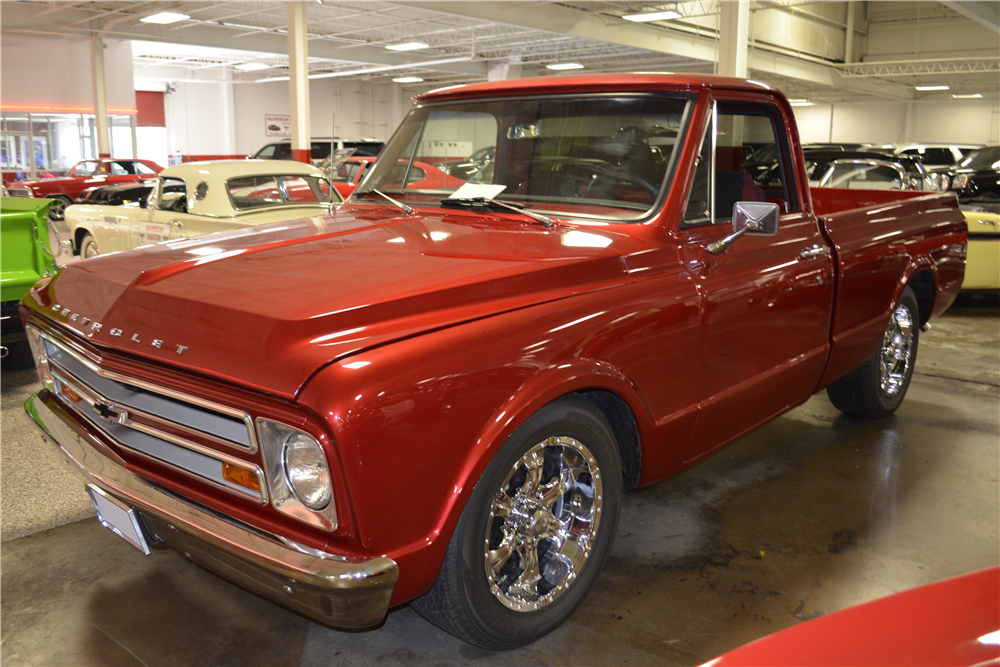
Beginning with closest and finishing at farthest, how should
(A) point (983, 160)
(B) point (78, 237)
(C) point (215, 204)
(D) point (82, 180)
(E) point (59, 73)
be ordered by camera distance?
(C) point (215, 204), (B) point (78, 237), (A) point (983, 160), (D) point (82, 180), (E) point (59, 73)

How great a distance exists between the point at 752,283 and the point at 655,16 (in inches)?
667

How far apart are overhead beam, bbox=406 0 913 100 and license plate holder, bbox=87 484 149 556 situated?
14.1 m

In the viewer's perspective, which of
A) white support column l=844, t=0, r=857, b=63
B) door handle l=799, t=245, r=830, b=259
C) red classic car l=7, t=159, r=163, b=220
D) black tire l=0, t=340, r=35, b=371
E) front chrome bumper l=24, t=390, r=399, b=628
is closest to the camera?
front chrome bumper l=24, t=390, r=399, b=628

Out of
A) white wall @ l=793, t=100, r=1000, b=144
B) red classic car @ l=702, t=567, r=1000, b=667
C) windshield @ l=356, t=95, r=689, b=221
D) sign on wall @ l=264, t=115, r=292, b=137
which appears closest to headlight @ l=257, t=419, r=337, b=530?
red classic car @ l=702, t=567, r=1000, b=667

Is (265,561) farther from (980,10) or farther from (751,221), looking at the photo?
(980,10)

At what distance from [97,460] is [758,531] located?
2.50 m

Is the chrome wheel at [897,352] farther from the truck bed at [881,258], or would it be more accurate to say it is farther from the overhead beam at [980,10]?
the overhead beam at [980,10]

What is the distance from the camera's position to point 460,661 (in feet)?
7.75

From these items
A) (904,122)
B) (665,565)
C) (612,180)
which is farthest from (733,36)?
(904,122)

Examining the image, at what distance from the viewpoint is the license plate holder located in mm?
2102

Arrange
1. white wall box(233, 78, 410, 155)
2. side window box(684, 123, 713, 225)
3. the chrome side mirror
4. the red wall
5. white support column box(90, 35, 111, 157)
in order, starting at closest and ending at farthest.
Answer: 1. the chrome side mirror
2. side window box(684, 123, 713, 225)
3. white support column box(90, 35, 111, 157)
4. the red wall
5. white wall box(233, 78, 410, 155)

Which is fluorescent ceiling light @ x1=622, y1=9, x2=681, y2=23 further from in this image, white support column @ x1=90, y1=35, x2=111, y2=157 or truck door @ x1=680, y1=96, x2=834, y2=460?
truck door @ x1=680, y1=96, x2=834, y2=460

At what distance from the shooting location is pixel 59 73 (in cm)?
2091

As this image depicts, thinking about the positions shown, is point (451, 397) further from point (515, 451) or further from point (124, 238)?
point (124, 238)
